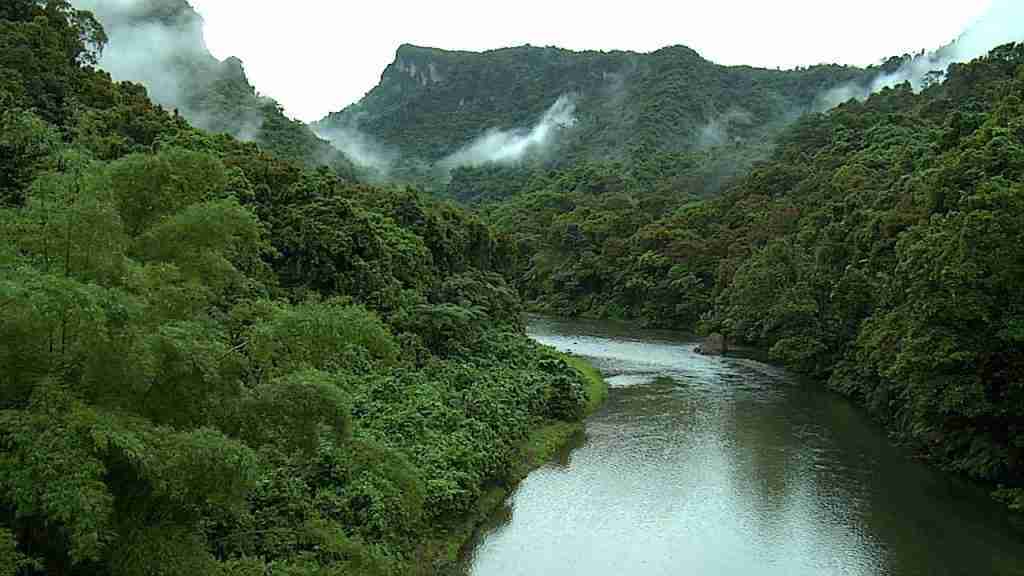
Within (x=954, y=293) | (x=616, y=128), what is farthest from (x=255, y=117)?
(x=616, y=128)

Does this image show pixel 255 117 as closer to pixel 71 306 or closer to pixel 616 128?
pixel 71 306

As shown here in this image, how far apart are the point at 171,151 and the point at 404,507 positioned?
7027 millimetres

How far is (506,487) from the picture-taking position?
2125cm

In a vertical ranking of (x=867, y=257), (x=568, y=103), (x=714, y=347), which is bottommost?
(x=714, y=347)

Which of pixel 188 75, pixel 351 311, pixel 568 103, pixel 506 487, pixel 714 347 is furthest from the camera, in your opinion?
pixel 568 103

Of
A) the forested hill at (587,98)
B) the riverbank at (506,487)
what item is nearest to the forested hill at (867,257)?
the riverbank at (506,487)

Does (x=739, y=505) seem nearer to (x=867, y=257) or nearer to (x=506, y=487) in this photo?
(x=506, y=487)

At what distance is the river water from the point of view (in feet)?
56.7

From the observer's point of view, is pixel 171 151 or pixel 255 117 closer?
pixel 171 151

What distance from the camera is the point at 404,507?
47.4 feet

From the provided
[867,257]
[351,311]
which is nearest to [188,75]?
[867,257]

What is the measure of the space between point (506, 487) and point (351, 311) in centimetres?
1096

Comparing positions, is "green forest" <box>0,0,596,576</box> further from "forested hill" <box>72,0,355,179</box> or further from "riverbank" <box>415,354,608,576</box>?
"forested hill" <box>72,0,355,179</box>

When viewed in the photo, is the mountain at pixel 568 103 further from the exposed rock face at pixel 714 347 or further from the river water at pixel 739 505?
the river water at pixel 739 505
